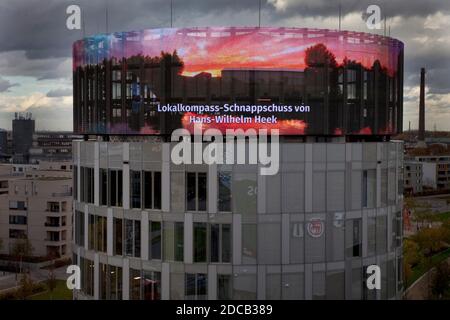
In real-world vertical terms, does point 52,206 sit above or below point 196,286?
below

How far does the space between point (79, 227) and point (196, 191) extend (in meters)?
10.6

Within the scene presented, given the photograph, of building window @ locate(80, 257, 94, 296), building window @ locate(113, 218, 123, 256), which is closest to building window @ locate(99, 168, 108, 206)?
building window @ locate(113, 218, 123, 256)

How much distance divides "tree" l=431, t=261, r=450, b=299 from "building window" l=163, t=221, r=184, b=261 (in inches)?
1744

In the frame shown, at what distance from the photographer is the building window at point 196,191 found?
1384 inches

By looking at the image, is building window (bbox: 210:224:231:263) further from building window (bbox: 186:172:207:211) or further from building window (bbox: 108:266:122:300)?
building window (bbox: 108:266:122:300)

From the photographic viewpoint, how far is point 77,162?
1629 inches

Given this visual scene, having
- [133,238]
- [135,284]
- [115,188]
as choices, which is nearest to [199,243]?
[133,238]

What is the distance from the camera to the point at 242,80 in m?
35.9

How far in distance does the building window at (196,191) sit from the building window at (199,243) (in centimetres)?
104

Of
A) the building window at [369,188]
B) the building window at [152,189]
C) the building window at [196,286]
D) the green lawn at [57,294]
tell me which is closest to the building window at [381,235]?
the building window at [369,188]

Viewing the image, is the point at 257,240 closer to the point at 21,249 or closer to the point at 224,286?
the point at 224,286

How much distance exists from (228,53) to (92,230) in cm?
1450

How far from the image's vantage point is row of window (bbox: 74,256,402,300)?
1384 inches
